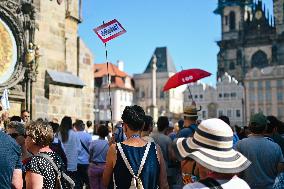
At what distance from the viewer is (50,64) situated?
1434 centimetres

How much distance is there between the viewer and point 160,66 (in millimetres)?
100000

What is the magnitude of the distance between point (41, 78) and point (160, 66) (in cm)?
8656

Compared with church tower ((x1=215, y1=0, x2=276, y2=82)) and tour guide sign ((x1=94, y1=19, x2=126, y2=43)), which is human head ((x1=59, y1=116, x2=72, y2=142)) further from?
church tower ((x1=215, y1=0, x2=276, y2=82))

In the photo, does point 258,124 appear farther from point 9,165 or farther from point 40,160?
point 9,165

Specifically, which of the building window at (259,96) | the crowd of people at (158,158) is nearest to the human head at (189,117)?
the crowd of people at (158,158)

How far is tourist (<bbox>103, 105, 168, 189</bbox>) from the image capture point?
4172 mm

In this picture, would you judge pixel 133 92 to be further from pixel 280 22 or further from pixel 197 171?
pixel 197 171

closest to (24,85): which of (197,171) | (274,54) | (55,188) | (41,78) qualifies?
(41,78)

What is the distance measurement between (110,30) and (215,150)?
663 cm

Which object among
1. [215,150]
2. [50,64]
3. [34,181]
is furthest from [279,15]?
[215,150]

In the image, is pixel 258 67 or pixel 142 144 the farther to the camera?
pixel 258 67

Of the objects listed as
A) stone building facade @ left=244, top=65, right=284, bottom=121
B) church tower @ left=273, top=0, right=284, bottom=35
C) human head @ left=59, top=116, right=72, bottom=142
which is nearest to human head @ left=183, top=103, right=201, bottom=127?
human head @ left=59, top=116, right=72, bottom=142

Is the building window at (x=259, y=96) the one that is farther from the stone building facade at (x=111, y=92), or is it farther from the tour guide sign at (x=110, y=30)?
the tour guide sign at (x=110, y=30)

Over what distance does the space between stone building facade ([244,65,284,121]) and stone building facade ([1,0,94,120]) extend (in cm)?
6548
